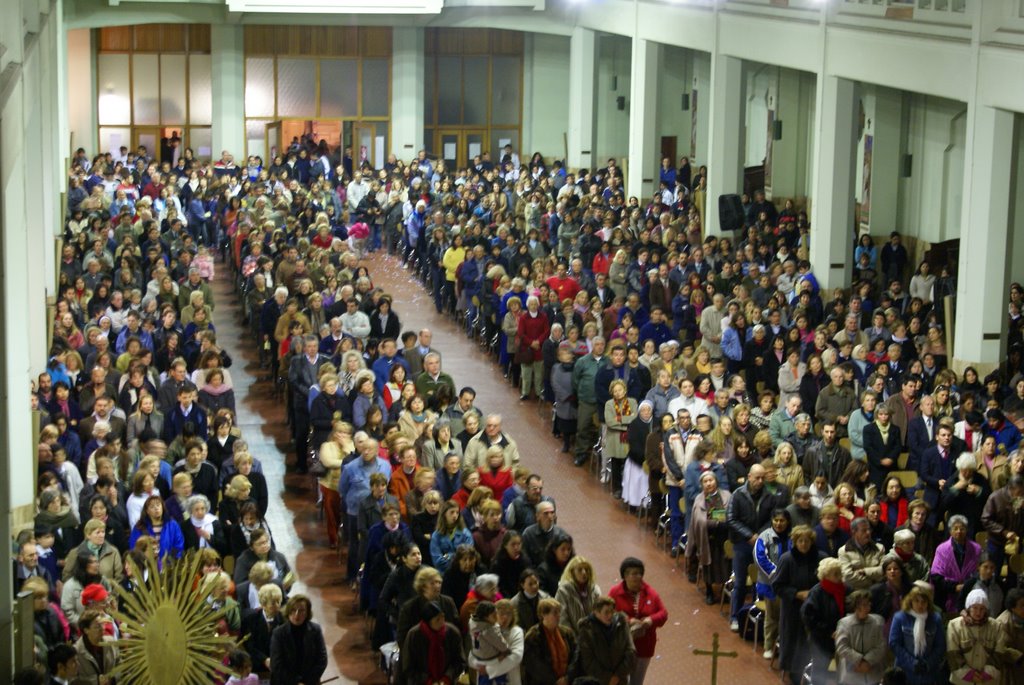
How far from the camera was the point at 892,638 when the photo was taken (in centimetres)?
1226

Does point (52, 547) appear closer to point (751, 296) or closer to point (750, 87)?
point (751, 296)

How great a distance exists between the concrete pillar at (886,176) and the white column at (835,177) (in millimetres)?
3645

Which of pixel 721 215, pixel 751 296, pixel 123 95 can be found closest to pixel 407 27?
pixel 123 95

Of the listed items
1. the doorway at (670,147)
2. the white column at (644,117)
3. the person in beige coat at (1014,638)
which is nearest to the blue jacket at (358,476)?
the person in beige coat at (1014,638)

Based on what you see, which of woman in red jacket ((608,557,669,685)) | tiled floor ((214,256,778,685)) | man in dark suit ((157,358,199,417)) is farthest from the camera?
man in dark suit ((157,358,199,417))

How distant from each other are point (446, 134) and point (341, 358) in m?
24.0

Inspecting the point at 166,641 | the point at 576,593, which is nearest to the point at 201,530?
the point at 576,593

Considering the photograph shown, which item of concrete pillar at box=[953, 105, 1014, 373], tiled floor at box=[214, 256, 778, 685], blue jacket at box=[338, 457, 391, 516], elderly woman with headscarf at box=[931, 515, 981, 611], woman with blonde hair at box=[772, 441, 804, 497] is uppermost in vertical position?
concrete pillar at box=[953, 105, 1014, 373]

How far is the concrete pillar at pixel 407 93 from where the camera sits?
133 ft

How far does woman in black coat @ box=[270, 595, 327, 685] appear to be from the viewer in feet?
38.4

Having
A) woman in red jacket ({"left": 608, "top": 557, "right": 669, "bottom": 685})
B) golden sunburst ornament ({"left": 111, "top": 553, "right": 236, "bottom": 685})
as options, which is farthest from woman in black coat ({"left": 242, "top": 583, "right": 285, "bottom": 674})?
woman in red jacket ({"left": 608, "top": 557, "right": 669, "bottom": 685})

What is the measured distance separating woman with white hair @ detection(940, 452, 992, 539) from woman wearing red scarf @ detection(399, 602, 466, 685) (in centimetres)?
504

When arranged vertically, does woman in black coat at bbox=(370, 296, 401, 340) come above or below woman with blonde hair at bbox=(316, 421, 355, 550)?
above

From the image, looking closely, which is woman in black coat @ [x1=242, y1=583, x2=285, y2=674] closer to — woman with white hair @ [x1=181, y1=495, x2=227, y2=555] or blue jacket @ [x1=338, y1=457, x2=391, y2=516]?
woman with white hair @ [x1=181, y1=495, x2=227, y2=555]
